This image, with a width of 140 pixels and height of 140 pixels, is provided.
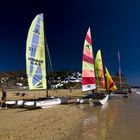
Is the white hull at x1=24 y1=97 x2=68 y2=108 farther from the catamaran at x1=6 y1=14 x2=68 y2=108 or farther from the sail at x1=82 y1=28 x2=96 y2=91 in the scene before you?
the sail at x1=82 y1=28 x2=96 y2=91

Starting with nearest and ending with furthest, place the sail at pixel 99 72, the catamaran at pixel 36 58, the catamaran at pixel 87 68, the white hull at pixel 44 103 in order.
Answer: the white hull at pixel 44 103 < the catamaran at pixel 36 58 < the catamaran at pixel 87 68 < the sail at pixel 99 72

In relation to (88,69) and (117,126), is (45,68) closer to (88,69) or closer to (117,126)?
(88,69)

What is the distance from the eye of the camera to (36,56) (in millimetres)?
21297

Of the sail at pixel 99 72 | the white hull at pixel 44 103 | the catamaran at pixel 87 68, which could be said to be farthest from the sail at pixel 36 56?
the sail at pixel 99 72

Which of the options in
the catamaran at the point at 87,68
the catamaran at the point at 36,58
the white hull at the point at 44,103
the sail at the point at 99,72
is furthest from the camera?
the sail at the point at 99,72

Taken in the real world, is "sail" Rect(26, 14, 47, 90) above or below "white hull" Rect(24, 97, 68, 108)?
above

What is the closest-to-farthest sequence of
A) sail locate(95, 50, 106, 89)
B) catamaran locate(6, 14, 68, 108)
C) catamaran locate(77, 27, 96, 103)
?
catamaran locate(6, 14, 68, 108) < catamaran locate(77, 27, 96, 103) < sail locate(95, 50, 106, 89)

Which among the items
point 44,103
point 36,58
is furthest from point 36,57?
point 44,103

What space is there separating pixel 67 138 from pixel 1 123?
13.8ft

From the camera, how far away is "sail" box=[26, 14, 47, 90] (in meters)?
20.9

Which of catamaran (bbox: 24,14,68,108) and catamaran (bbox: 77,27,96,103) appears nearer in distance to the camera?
catamaran (bbox: 24,14,68,108)

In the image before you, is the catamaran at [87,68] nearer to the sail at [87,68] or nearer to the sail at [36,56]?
the sail at [87,68]

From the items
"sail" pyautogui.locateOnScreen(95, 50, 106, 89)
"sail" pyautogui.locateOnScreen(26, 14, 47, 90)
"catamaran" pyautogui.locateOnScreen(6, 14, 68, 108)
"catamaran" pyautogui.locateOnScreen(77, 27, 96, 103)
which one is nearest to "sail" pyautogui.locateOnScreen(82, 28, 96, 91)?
"catamaran" pyautogui.locateOnScreen(77, 27, 96, 103)

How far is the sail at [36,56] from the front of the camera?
20.9m
